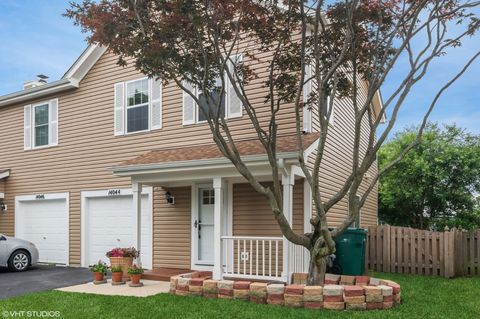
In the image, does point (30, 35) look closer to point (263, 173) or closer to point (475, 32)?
point (263, 173)

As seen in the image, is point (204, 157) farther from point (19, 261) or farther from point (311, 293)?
point (19, 261)

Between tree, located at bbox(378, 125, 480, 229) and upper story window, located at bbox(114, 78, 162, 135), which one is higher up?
upper story window, located at bbox(114, 78, 162, 135)

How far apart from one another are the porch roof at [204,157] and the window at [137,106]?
4.47 ft

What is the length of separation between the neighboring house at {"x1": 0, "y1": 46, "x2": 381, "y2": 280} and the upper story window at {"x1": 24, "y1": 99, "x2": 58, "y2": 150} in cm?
5

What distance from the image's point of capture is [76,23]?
26.4 ft

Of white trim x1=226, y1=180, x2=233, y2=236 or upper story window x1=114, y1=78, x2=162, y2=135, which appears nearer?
white trim x1=226, y1=180, x2=233, y2=236

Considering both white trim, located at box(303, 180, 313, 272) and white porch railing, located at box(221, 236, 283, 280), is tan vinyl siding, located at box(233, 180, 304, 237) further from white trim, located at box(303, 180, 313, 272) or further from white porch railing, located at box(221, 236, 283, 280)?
white porch railing, located at box(221, 236, 283, 280)

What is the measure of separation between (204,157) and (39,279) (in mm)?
4890

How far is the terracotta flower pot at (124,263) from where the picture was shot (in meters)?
9.63

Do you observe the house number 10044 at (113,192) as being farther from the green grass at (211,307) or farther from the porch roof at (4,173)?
the porch roof at (4,173)

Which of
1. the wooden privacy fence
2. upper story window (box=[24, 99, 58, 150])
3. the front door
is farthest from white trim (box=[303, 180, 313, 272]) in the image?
upper story window (box=[24, 99, 58, 150])

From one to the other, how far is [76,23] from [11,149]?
8641mm

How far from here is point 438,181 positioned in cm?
1820

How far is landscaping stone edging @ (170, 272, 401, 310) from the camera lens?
6.85 metres
